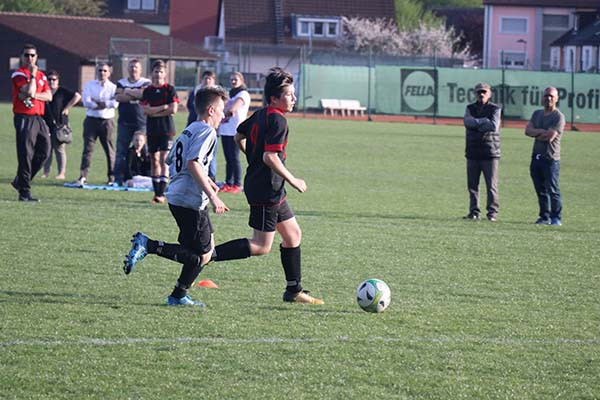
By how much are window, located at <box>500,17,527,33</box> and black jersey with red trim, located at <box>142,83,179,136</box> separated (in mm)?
64833

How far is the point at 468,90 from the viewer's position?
4128 centimetres

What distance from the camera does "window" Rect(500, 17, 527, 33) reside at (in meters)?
76.4

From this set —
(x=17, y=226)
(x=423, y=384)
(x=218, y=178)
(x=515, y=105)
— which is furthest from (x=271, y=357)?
(x=515, y=105)

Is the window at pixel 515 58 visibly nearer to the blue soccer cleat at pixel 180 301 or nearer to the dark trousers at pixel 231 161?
the dark trousers at pixel 231 161

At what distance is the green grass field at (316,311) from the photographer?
228 inches

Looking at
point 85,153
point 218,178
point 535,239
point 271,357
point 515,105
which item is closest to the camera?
point 271,357

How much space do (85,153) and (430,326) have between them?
36.1 ft

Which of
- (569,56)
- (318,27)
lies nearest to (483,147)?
(569,56)

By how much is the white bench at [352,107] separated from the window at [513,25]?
33378 mm

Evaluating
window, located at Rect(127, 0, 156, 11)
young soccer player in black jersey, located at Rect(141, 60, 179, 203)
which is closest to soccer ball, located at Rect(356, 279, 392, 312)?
young soccer player in black jersey, located at Rect(141, 60, 179, 203)

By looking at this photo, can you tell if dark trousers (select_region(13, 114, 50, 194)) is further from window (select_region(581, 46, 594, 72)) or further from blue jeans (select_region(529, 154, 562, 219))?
window (select_region(581, 46, 594, 72))

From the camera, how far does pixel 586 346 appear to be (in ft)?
Answer: 22.6

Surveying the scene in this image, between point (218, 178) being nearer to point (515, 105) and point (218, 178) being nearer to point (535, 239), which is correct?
point (535, 239)

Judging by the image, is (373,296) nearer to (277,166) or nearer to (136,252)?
(277,166)
